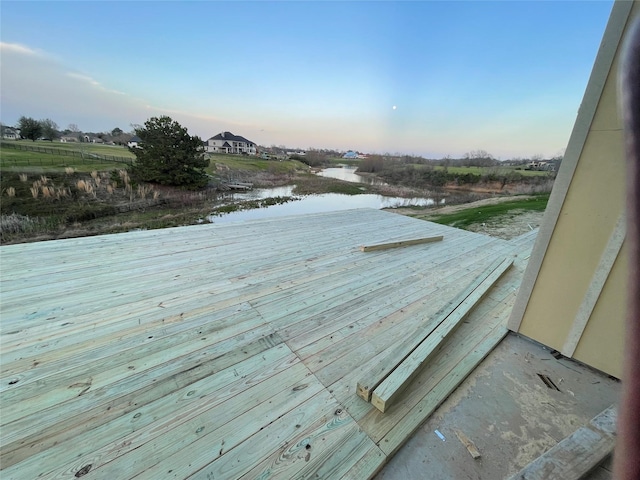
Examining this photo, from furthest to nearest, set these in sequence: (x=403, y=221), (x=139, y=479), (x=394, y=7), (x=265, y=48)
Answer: (x=265, y=48) → (x=394, y=7) → (x=403, y=221) → (x=139, y=479)

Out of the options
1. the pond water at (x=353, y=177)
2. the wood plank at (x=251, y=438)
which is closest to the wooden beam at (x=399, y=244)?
the wood plank at (x=251, y=438)

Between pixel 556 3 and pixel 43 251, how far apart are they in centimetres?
738

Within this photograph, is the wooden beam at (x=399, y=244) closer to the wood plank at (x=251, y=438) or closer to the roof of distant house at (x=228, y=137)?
the wood plank at (x=251, y=438)

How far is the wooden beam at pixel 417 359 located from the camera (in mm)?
1354

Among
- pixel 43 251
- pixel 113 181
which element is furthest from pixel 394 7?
pixel 113 181

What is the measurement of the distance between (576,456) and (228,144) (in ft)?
165

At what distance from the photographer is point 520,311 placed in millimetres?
1920

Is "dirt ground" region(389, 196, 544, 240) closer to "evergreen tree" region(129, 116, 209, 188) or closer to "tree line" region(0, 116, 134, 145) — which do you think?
"evergreen tree" region(129, 116, 209, 188)

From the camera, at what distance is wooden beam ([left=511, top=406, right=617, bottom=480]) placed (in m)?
0.98

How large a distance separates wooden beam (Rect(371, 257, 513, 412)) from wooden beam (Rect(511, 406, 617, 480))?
540 mm

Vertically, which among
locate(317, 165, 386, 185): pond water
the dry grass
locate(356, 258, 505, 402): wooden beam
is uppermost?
locate(317, 165, 386, 185): pond water

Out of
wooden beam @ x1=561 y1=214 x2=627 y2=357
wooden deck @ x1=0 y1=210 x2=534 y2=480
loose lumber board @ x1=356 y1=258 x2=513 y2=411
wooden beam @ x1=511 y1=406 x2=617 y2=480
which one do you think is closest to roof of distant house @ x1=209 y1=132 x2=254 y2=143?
wooden deck @ x1=0 y1=210 x2=534 y2=480

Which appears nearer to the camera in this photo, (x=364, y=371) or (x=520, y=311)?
(x=364, y=371)

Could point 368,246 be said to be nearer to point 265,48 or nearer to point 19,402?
point 19,402
